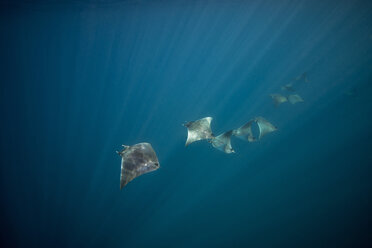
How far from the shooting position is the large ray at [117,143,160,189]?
3.81m

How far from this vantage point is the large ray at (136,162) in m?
3.81

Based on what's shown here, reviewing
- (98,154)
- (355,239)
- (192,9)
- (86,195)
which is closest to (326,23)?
(192,9)

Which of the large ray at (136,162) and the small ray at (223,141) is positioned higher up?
the small ray at (223,141)

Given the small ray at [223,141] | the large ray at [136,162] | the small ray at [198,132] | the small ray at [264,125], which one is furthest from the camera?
the small ray at [264,125]

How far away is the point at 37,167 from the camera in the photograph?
23.6 meters

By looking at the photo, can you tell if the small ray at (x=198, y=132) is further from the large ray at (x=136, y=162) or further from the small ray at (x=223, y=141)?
the large ray at (x=136, y=162)

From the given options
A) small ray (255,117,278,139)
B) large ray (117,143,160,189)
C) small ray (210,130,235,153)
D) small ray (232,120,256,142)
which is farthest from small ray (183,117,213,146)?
small ray (255,117,278,139)

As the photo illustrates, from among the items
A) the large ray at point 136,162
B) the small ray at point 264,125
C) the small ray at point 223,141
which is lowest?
the large ray at point 136,162

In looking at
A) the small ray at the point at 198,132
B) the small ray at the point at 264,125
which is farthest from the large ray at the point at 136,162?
the small ray at the point at 264,125

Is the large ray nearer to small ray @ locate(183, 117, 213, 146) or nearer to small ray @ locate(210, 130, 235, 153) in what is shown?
small ray @ locate(183, 117, 213, 146)

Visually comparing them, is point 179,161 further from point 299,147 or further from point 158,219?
point 299,147

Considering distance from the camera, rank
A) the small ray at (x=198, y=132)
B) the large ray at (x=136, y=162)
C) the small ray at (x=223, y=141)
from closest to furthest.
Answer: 1. the large ray at (x=136, y=162)
2. the small ray at (x=198, y=132)
3. the small ray at (x=223, y=141)

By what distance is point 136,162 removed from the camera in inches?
163

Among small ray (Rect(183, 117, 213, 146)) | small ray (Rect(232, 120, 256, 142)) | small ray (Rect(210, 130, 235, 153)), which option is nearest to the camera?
small ray (Rect(183, 117, 213, 146))
